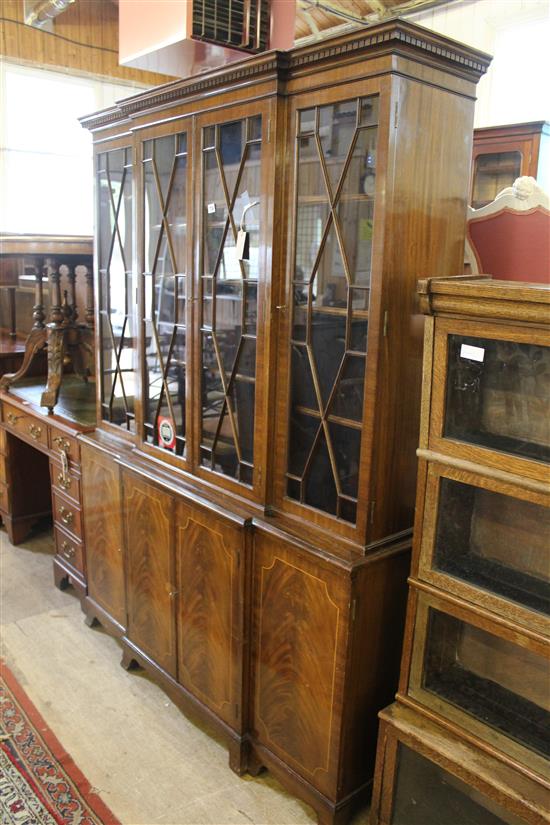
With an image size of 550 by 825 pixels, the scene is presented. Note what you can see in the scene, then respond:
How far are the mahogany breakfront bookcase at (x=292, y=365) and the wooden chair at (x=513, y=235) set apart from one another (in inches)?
6.0

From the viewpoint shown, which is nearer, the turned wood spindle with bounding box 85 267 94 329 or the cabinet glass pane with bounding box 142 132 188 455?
the cabinet glass pane with bounding box 142 132 188 455

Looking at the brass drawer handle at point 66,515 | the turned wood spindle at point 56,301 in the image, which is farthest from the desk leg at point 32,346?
the brass drawer handle at point 66,515

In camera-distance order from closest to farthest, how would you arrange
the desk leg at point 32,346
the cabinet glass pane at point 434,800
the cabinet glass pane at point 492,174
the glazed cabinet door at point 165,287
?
the cabinet glass pane at point 434,800
the glazed cabinet door at point 165,287
the cabinet glass pane at point 492,174
the desk leg at point 32,346

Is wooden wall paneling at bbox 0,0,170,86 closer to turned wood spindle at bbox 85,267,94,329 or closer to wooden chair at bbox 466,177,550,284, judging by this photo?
turned wood spindle at bbox 85,267,94,329

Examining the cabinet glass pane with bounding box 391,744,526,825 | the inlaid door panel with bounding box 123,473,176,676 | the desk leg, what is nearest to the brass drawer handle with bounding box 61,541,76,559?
the inlaid door panel with bounding box 123,473,176,676

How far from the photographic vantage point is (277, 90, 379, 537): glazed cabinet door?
168 centimetres

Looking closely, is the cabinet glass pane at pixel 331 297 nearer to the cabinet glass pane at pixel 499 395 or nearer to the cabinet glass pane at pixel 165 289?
the cabinet glass pane at pixel 499 395

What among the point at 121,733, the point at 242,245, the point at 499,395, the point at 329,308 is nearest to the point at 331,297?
the point at 329,308

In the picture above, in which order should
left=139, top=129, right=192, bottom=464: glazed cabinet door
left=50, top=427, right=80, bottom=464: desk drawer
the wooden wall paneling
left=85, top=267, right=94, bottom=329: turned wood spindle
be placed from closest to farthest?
left=139, top=129, right=192, bottom=464: glazed cabinet door, left=50, top=427, right=80, bottom=464: desk drawer, left=85, top=267, right=94, bottom=329: turned wood spindle, the wooden wall paneling

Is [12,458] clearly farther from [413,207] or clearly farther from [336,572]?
[413,207]

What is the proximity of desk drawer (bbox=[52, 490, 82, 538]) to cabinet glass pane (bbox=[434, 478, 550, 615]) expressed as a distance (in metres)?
1.87

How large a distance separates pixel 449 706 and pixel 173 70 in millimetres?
2457

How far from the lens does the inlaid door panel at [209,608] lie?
212 cm

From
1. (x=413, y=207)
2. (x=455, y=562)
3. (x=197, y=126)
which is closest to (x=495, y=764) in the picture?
(x=455, y=562)
